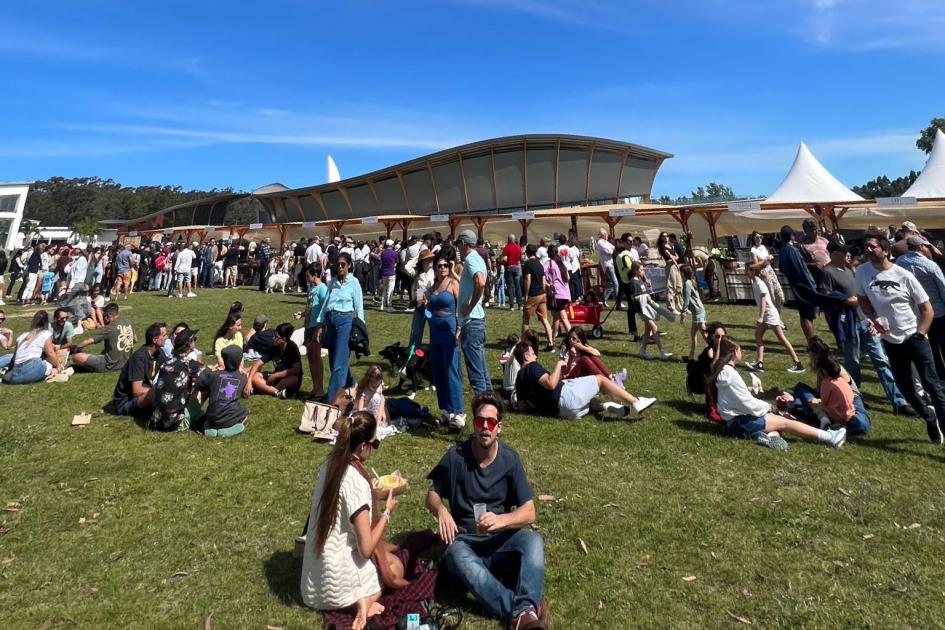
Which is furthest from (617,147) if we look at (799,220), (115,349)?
(115,349)

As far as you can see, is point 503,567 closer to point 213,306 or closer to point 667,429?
point 667,429

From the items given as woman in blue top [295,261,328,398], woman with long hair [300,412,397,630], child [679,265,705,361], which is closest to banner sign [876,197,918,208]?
child [679,265,705,361]

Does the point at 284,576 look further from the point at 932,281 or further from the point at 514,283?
the point at 514,283

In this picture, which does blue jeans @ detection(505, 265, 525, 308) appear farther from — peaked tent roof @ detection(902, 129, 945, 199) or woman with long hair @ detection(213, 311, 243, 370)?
peaked tent roof @ detection(902, 129, 945, 199)

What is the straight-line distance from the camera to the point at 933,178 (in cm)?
2517

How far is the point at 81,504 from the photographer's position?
13.4 feet

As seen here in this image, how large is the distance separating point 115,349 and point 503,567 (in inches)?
322

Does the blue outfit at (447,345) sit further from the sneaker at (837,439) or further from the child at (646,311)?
the child at (646,311)

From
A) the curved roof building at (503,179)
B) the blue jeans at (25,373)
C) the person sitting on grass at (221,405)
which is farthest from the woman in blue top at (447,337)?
the curved roof building at (503,179)

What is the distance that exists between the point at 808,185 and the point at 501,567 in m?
26.2

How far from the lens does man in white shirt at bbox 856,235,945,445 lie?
4875 mm

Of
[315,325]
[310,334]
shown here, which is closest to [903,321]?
[315,325]

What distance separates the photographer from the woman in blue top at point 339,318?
19.9 feet

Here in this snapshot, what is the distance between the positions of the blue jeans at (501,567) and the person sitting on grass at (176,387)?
3958 mm
